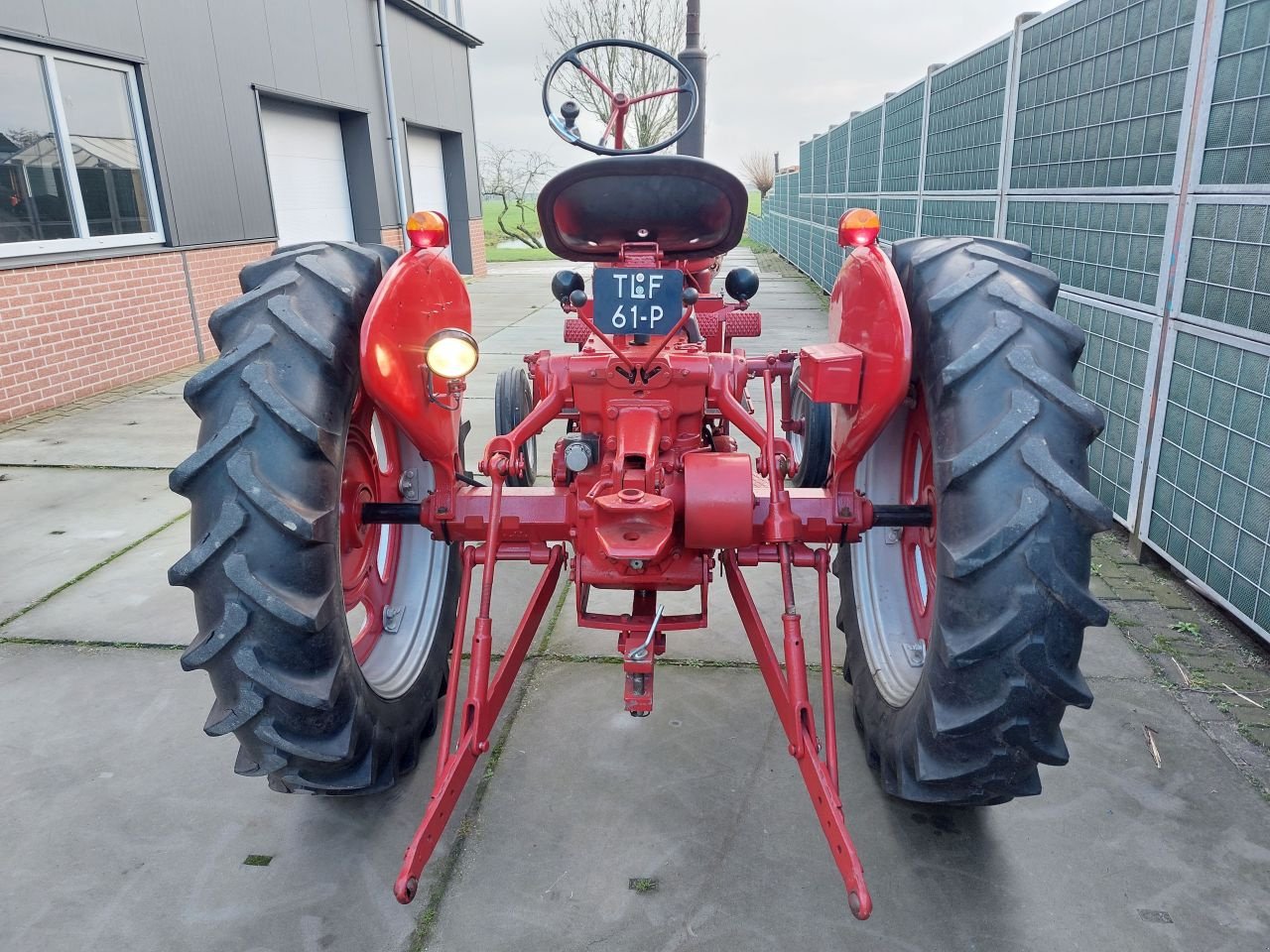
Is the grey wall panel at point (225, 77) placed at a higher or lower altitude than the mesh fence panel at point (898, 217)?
higher

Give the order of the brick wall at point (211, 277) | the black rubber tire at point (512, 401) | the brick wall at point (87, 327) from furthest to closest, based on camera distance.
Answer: the brick wall at point (211, 277)
the brick wall at point (87, 327)
the black rubber tire at point (512, 401)

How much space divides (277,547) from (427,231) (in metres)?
0.91

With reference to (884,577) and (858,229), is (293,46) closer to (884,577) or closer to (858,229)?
(858,229)

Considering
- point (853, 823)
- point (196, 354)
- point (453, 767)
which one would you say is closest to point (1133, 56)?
point (853, 823)

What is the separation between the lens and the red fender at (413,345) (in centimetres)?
193

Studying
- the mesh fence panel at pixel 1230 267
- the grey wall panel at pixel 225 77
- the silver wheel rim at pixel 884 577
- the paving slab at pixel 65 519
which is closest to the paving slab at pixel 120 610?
the paving slab at pixel 65 519

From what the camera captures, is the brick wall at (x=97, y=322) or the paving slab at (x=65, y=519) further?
the brick wall at (x=97, y=322)

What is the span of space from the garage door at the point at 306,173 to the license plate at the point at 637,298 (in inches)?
339

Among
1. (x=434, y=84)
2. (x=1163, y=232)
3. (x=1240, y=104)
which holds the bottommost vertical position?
(x=1163, y=232)

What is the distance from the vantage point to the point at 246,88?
29.2 feet

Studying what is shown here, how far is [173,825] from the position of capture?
7.14ft

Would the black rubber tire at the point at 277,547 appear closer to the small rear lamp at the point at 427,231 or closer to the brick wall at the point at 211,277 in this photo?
the small rear lamp at the point at 427,231

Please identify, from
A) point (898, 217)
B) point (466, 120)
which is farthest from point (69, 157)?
point (466, 120)

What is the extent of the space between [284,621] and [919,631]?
1.65 m
